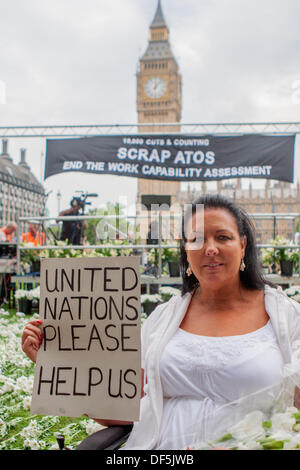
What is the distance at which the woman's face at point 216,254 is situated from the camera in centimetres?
180

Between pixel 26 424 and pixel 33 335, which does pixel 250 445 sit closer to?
pixel 33 335

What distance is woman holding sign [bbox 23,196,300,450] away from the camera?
149 cm

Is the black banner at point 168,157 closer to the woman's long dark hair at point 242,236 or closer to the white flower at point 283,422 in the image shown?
the woman's long dark hair at point 242,236

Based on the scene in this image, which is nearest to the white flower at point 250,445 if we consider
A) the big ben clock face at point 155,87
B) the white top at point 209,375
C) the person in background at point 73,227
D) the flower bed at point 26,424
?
the white top at point 209,375

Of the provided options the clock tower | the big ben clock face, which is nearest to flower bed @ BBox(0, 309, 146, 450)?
the clock tower

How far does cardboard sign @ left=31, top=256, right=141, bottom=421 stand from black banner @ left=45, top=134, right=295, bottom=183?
687cm

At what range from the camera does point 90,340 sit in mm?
1502

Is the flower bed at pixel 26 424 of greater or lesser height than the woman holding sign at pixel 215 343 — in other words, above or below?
below

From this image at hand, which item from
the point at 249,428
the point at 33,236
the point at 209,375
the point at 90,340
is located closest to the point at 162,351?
the point at 209,375

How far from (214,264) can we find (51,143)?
7.15m

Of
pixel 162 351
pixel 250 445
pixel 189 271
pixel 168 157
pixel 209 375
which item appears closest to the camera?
pixel 250 445

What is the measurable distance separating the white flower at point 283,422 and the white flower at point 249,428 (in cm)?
4

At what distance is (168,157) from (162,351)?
685 cm
